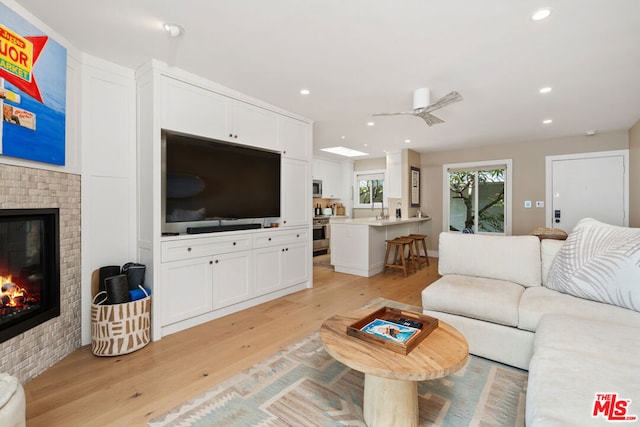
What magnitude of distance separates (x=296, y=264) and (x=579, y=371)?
9.70ft

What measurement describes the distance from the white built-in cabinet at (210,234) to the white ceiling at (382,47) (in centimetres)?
20

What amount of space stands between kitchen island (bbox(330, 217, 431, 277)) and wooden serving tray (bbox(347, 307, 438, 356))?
2.83m

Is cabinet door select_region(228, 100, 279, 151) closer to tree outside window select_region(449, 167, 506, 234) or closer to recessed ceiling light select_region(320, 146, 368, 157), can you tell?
recessed ceiling light select_region(320, 146, 368, 157)

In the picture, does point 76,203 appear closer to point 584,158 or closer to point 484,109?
point 484,109

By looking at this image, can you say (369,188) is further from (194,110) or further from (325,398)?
(325,398)

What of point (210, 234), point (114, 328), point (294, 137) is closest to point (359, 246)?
point (294, 137)

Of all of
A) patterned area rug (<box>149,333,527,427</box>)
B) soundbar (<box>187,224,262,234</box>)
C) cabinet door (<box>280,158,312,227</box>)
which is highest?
Result: cabinet door (<box>280,158,312,227</box>)

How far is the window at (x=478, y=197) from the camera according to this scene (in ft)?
19.2

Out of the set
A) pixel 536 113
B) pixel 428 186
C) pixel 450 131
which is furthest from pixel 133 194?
pixel 428 186

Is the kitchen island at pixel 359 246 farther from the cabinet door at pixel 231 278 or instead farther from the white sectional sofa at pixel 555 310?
the cabinet door at pixel 231 278

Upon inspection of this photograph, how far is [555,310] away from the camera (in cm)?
196

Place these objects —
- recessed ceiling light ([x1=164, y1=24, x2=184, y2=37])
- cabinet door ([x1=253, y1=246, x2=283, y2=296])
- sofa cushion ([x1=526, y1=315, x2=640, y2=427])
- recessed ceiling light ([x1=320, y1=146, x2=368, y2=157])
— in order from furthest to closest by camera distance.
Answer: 1. recessed ceiling light ([x1=320, y1=146, x2=368, y2=157])
2. cabinet door ([x1=253, y1=246, x2=283, y2=296])
3. recessed ceiling light ([x1=164, y1=24, x2=184, y2=37])
4. sofa cushion ([x1=526, y1=315, x2=640, y2=427])

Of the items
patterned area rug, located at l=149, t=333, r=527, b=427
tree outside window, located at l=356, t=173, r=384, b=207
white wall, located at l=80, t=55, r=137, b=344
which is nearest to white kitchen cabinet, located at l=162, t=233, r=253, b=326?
white wall, located at l=80, t=55, r=137, b=344

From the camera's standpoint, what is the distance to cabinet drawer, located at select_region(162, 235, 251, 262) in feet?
8.38
